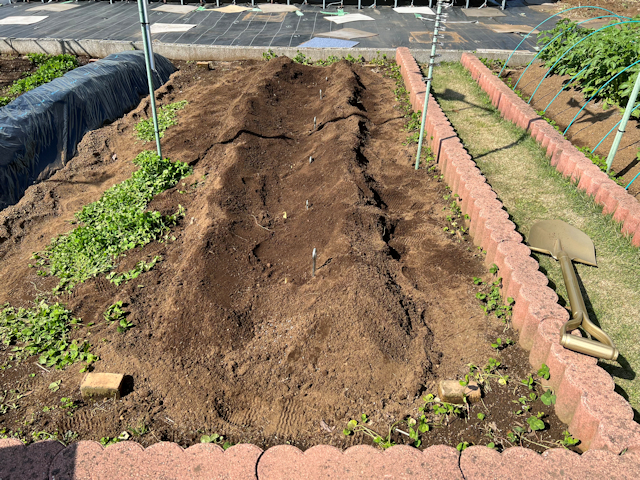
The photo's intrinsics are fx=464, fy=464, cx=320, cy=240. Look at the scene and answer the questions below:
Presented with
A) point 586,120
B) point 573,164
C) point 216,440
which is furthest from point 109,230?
point 586,120

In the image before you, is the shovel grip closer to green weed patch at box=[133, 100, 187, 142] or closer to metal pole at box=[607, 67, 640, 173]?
metal pole at box=[607, 67, 640, 173]

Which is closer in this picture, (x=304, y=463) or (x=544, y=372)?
(x=304, y=463)

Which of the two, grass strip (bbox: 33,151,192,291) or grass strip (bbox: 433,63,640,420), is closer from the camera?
grass strip (bbox: 433,63,640,420)

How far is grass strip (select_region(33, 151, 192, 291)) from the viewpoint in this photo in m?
4.44

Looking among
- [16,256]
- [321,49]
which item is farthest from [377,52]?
[16,256]

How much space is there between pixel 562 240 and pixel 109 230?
445 centimetres

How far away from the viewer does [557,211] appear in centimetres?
486

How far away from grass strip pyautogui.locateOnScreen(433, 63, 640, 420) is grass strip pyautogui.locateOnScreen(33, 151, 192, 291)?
380 cm

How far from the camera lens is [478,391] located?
9.95ft

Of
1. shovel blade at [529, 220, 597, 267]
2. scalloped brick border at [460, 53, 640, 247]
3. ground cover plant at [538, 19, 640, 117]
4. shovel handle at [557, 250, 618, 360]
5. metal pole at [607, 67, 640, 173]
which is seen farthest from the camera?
ground cover plant at [538, 19, 640, 117]

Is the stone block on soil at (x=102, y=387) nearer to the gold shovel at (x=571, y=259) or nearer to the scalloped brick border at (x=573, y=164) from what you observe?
the gold shovel at (x=571, y=259)

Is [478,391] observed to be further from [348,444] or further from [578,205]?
[578,205]

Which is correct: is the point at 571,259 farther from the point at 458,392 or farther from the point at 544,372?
the point at 458,392

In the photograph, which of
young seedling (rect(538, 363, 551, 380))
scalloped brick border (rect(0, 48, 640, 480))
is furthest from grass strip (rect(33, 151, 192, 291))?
young seedling (rect(538, 363, 551, 380))
